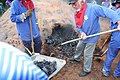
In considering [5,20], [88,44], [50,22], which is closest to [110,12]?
[88,44]

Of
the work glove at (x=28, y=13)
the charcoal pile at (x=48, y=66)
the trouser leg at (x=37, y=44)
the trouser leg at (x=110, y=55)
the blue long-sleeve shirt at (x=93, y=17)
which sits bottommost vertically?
the trouser leg at (x=110, y=55)

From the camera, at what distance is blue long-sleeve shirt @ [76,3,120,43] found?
15.2 feet

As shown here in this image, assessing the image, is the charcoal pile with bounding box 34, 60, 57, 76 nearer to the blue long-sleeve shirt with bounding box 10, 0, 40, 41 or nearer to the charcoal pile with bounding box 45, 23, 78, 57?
the blue long-sleeve shirt with bounding box 10, 0, 40, 41

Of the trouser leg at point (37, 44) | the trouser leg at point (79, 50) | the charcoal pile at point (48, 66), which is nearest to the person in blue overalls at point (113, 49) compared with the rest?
the trouser leg at point (79, 50)

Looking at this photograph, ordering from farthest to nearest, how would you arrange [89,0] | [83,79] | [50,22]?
1. [89,0]
2. [50,22]
3. [83,79]

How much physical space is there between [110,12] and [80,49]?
4.52 feet

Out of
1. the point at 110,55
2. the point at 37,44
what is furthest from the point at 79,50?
the point at 37,44

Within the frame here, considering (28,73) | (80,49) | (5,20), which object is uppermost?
(28,73)

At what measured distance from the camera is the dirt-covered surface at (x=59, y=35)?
5570 millimetres

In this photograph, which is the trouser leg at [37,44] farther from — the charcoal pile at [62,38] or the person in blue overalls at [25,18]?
the charcoal pile at [62,38]

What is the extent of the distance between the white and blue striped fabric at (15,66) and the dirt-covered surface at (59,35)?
353 centimetres

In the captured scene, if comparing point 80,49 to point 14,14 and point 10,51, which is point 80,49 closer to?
point 14,14

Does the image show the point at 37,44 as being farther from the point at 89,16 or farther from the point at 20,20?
the point at 89,16

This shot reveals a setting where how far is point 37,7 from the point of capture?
739 cm
